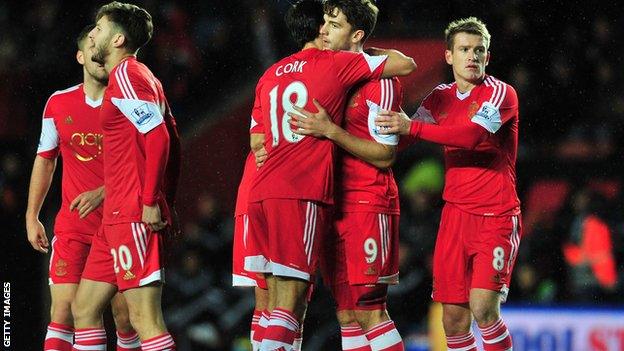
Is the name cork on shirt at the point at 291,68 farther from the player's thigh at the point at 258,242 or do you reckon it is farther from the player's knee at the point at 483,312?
the player's knee at the point at 483,312

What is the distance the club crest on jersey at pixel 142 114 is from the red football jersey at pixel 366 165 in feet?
2.82

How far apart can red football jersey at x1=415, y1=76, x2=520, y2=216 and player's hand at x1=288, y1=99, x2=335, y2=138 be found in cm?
103

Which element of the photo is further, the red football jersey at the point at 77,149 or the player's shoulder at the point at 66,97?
the player's shoulder at the point at 66,97

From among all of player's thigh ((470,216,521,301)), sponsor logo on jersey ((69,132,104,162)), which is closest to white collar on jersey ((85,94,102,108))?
sponsor logo on jersey ((69,132,104,162))

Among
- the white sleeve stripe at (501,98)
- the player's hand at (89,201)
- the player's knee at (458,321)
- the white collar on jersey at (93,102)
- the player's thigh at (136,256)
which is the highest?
the white sleeve stripe at (501,98)

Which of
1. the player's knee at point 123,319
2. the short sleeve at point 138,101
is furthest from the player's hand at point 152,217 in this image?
the player's knee at point 123,319

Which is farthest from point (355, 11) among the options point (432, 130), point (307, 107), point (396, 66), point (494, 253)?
point (494, 253)

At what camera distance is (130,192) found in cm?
452

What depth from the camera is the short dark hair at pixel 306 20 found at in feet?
15.1

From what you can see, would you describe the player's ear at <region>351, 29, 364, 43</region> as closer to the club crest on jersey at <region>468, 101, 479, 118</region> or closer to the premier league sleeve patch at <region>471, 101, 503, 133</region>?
the premier league sleeve patch at <region>471, 101, 503, 133</region>

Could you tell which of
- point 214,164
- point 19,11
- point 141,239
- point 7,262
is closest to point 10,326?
point 7,262

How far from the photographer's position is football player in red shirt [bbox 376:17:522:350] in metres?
5.15

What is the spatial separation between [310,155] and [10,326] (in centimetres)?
370

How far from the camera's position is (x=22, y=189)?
7527mm
